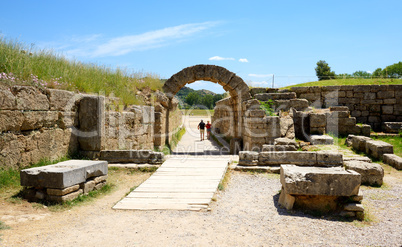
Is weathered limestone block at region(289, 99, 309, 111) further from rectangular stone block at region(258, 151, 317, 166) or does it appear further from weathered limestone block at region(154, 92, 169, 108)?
rectangular stone block at region(258, 151, 317, 166)

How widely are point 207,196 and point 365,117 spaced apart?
11571mm

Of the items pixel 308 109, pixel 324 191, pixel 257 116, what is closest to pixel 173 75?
pixel 257 116

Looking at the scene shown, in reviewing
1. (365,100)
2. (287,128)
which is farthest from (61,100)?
(365,100)

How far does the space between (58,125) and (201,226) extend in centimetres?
442

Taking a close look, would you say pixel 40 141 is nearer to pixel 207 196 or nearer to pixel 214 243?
pixel 207 196

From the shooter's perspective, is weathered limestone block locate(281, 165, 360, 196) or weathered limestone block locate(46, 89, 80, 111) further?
weathered limestone block locate(46, 89, 80, 111)

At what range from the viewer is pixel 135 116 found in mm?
9281

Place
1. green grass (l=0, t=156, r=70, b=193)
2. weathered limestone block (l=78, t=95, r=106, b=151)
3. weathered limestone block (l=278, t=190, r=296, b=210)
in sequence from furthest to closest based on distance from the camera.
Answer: weathered limestone block (l=78, t=95, r=106, b=151)
green grass (l=0, t=156, r=70, b=193)
weathered limestone block (l=278, t=190, r=296, b=210)

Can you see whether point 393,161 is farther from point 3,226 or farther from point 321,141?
point 3,226

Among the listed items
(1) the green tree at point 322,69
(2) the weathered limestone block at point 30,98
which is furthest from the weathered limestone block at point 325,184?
(1) the green tree at point 322,69

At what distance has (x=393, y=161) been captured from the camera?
26.1ft

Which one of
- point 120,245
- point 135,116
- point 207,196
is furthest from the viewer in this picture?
point 135,116

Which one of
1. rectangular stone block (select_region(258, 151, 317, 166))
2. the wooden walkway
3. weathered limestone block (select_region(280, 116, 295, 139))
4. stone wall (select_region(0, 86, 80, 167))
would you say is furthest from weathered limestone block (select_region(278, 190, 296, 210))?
weathered limestone block (select_region(280, 116, 295, 139))

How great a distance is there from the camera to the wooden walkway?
16.6 feet
